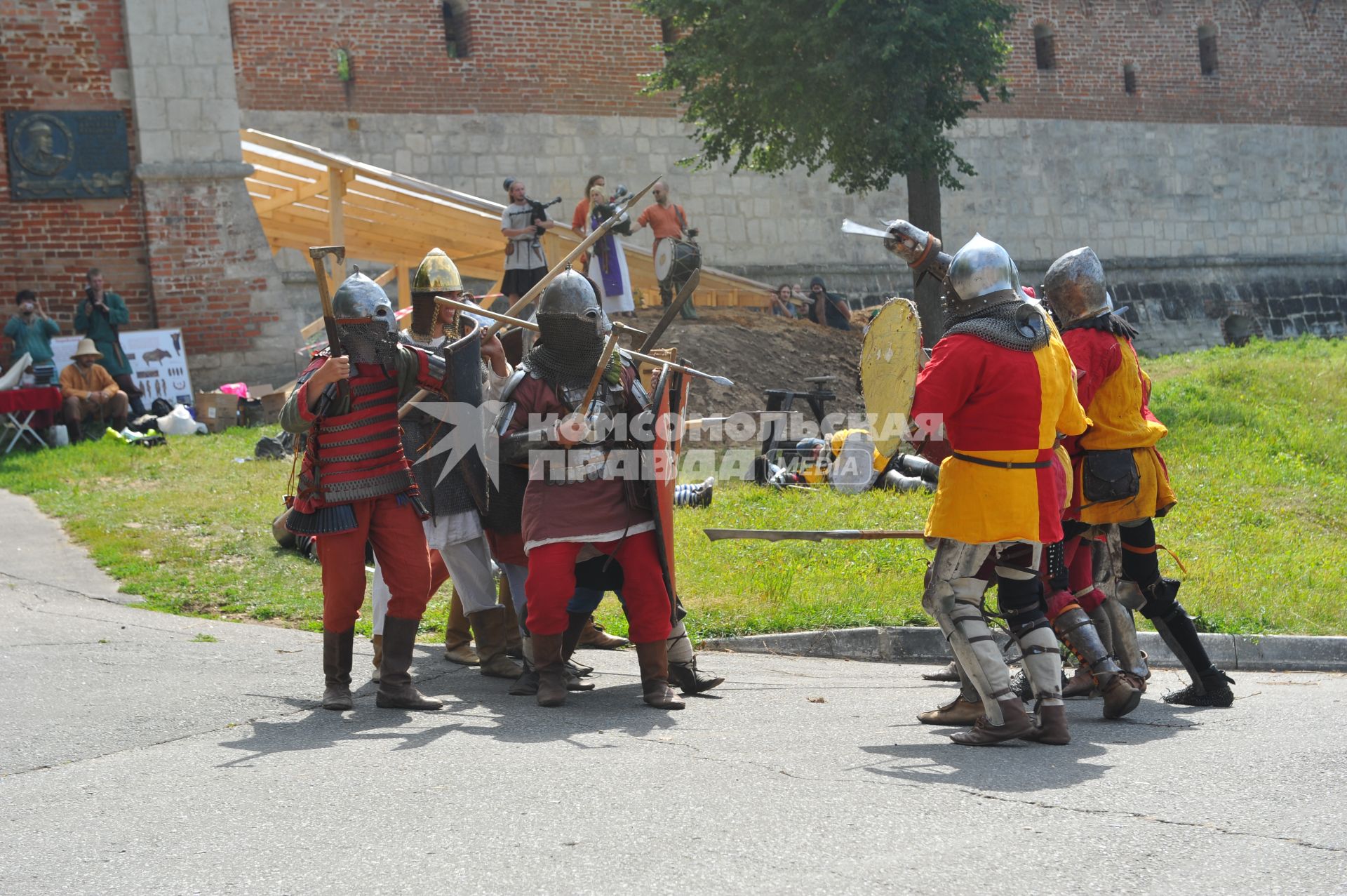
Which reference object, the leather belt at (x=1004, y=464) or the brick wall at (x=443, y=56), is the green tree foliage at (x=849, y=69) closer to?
the brick wall at (x=443, y=56)

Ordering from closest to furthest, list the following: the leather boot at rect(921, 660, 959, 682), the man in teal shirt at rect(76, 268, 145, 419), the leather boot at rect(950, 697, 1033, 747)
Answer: the leather boot at rect(950, 697, 1033, 747) < the leather boot at rect(921, 660, 959, 682) < the man in teal shirt at rect(76, 268, 145, 419)

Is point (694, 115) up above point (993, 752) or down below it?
above

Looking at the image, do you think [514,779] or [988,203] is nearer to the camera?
[514,779]

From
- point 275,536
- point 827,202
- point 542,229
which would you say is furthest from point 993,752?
point 827,202

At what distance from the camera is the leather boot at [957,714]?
236 inches

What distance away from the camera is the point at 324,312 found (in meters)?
5.88

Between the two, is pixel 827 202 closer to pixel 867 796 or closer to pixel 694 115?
pixel 694 115

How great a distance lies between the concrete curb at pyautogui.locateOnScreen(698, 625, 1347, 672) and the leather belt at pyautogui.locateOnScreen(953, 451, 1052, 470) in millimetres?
2640

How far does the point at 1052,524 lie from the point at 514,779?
7.30ft

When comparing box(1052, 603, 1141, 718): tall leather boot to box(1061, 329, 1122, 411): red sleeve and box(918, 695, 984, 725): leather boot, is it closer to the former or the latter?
box(918, 695, 984, 725): leather boot

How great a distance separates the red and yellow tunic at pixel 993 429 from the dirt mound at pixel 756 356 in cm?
974

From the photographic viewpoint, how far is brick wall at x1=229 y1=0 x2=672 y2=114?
22.6 meters

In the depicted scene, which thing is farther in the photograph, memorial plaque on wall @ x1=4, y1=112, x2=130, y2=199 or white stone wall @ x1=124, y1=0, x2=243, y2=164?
white stone wall @ x1=124, y1=0, x2=243, y2=164

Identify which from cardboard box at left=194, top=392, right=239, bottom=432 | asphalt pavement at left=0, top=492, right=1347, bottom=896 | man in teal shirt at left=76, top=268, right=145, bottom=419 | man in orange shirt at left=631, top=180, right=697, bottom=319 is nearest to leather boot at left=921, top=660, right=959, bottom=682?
asphalt pavement at left=0, top=492, right=1347, bottom=896
